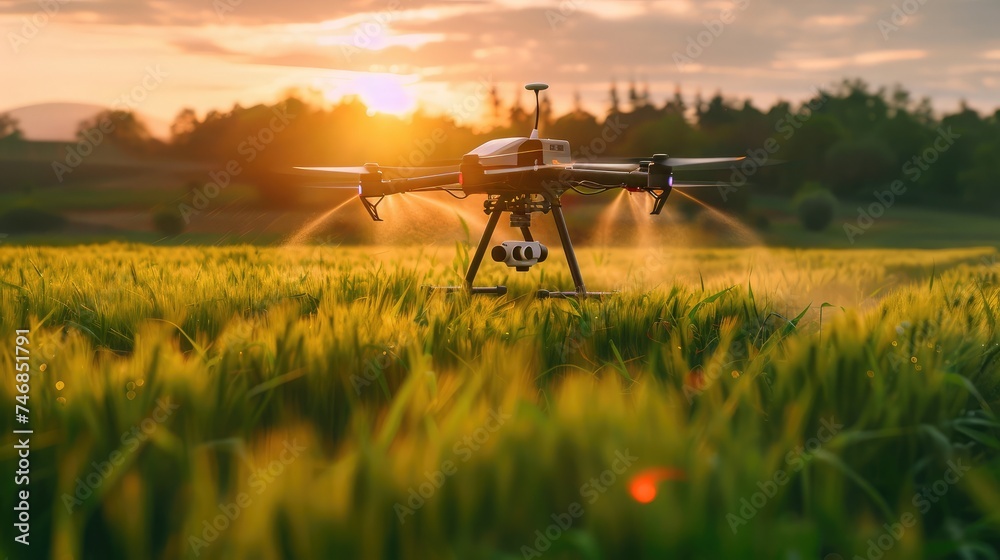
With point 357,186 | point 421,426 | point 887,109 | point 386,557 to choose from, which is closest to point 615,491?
point 386,557

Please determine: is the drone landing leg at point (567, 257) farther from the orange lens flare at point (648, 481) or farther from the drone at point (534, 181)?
the orange lens flare at point (648, 481)

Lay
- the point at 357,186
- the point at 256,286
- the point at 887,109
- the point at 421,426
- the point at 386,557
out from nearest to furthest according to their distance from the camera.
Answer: the point at 386,557, the point at 421,426, the point at 256,286, the point at 357,186, the point at 887,109

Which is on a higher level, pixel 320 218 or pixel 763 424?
pixel 320 218

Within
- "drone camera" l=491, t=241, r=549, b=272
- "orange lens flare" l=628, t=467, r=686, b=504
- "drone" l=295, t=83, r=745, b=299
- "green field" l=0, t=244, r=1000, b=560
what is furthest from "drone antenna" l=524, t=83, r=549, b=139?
"orange lens flare" l=628, t=467, r=686, b=504

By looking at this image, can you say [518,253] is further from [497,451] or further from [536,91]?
[497,451]

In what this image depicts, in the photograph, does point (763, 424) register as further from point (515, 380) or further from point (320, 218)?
point (320, 218)

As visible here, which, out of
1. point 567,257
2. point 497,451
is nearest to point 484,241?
point 567,257
